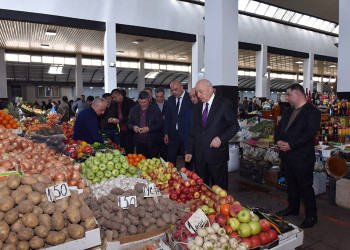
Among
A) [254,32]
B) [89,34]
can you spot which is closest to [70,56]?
[89,34]

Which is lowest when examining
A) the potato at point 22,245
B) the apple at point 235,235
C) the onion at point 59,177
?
the apple at point 235,235

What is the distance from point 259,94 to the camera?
1527 cm

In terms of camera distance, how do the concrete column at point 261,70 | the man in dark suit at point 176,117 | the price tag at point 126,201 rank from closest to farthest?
1. the price tag at point 126,201
2. the man in dark suit at point 176,117
3. the concrete column at point 261,70

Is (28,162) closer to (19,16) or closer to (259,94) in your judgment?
(19,16)

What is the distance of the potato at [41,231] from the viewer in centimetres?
177

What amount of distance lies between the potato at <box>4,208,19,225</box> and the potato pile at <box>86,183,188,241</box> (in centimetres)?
62

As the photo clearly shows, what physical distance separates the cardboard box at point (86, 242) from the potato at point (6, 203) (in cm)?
41

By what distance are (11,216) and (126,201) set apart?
3.07ft

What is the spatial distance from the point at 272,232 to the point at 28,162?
243 centimetres

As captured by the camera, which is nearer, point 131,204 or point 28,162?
point 131,204

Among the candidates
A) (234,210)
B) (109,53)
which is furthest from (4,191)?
(109,53)

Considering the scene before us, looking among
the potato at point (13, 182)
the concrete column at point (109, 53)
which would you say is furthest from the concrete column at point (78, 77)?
the potato at point (13, 182)

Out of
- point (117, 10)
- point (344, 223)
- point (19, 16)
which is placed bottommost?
point (344, 223)

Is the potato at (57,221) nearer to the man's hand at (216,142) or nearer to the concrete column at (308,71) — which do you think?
the man's hand at (216,142)
